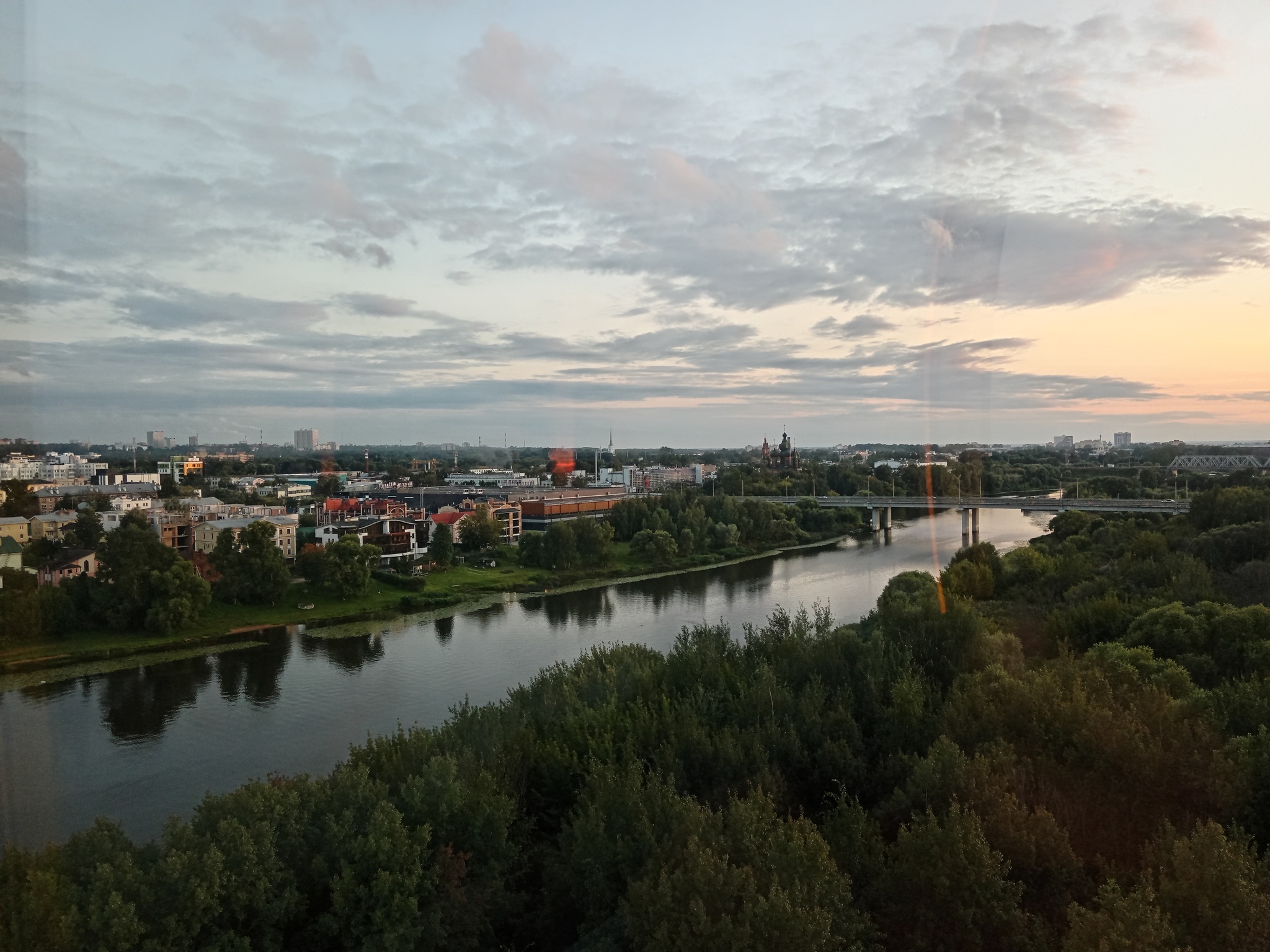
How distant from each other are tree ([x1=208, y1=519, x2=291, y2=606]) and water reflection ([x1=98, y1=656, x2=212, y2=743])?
1.50 m

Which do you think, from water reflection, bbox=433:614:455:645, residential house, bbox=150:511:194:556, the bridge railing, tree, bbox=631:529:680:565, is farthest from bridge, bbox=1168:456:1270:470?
residential house, bbox=150:511:194:556

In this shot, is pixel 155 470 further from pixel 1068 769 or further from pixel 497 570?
pixel 1068 769

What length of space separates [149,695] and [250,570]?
2.69 metres

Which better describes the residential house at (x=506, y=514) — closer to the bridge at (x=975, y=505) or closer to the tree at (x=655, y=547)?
the tree at (x=655, y=547)

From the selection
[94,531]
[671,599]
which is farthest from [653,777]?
[94,531]

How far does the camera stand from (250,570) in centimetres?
861

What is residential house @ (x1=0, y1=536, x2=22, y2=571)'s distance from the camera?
238 inches

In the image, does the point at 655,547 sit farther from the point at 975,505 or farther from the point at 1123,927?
the point at 1123,927

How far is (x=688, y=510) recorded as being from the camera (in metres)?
13.8

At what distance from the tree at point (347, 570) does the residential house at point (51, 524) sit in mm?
2564

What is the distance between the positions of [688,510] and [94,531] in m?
8.41

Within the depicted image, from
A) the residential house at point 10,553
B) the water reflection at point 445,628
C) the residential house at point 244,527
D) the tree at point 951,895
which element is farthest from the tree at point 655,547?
the tree at point 951,895

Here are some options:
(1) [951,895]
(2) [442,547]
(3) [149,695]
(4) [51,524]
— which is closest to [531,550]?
(2) [442,547]

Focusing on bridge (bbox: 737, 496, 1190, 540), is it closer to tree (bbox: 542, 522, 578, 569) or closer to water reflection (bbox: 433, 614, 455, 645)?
tree (bbox: 542, 522, 578, 569)
